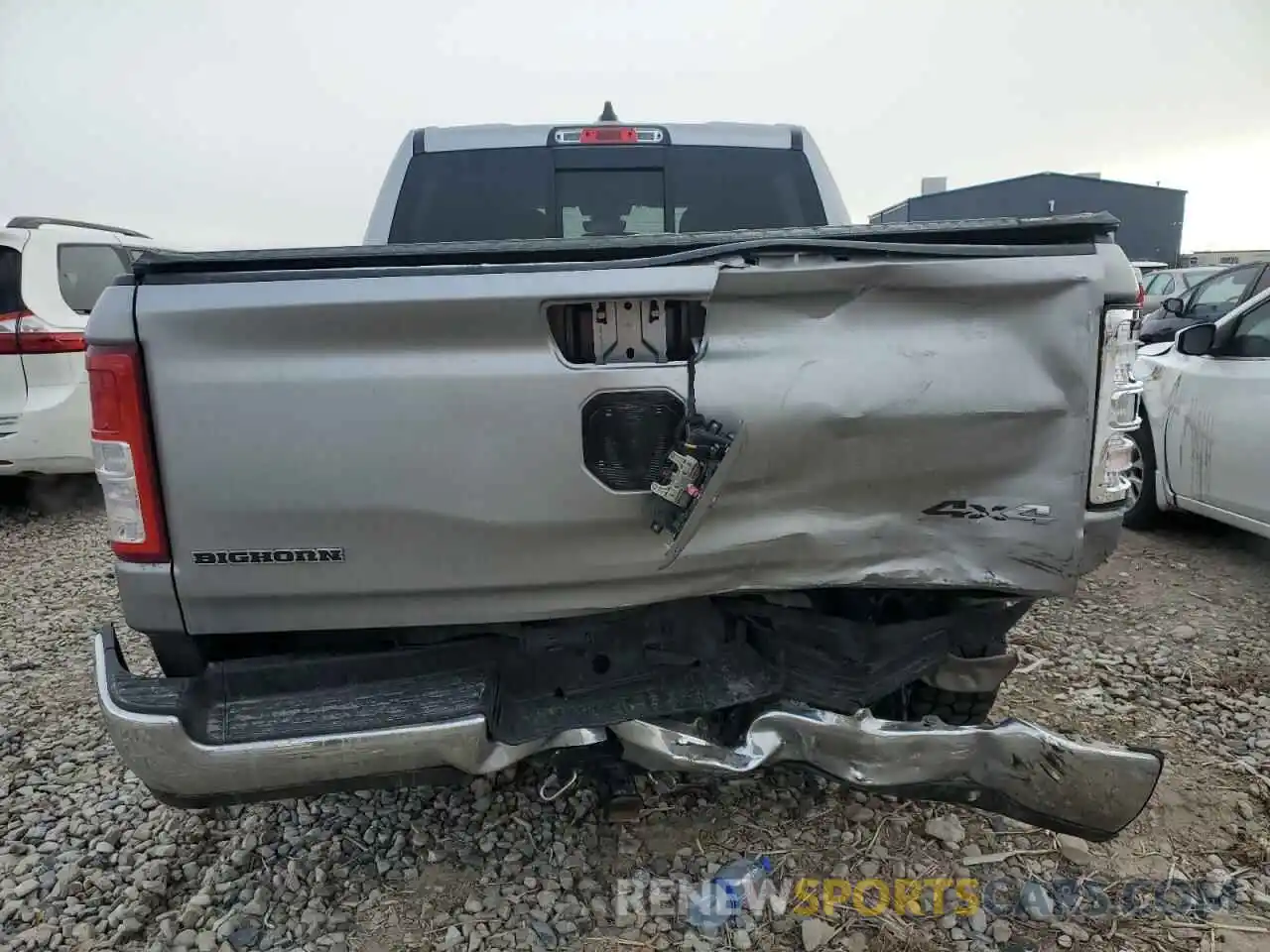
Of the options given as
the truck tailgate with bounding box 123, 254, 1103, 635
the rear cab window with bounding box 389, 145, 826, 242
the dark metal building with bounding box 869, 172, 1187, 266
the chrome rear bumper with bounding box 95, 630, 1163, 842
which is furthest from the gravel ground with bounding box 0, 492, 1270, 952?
the dark metal building with bounding box 869, 172, 1187, 266

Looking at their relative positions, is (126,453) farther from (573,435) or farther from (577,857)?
(577,857)

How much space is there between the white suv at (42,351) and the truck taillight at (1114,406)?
5.93 metres

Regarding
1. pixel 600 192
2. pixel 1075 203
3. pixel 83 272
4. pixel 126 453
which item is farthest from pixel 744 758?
pixel 1075 203

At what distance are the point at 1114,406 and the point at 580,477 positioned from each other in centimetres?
129

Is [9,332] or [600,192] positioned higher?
[600,192]

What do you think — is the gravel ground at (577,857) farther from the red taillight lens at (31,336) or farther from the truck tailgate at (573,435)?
the red taillight lens at (31,336)

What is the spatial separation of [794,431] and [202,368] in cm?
131

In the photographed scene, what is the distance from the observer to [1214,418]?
458 cm

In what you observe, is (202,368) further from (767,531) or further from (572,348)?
(767,531)

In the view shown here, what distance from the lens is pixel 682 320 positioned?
6.38 feet

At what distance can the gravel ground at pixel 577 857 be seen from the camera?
2.26 metres

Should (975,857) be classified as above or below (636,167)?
below

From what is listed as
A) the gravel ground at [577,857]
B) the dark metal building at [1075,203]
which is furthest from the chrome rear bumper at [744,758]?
the dark metal building at [1075,203]

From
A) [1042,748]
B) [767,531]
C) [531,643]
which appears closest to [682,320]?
[767,531]
